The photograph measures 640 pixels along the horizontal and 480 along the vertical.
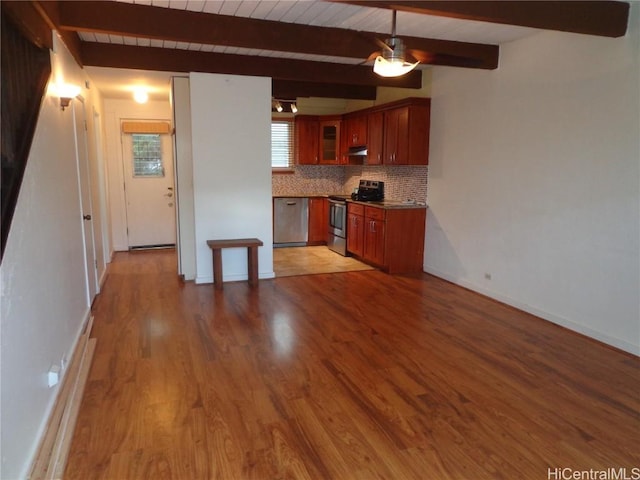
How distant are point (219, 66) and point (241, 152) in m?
0.96

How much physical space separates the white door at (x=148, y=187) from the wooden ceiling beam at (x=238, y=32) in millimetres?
4036

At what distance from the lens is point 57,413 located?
95.2 inches

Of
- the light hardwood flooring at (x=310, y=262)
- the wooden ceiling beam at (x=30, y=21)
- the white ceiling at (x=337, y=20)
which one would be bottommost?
the light hardwood flooring at (x=310, y=262)

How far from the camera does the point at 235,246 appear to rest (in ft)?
16.5

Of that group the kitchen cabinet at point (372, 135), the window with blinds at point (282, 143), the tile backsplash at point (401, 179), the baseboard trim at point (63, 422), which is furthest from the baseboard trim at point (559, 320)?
the window with blinds at point (282, 143)

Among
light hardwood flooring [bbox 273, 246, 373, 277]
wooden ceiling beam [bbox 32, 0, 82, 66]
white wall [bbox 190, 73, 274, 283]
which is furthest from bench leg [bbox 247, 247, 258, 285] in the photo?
wooden ceiling beam [bbox 32, 0, 82, 66]

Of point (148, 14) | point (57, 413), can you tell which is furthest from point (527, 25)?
point (57, 413)

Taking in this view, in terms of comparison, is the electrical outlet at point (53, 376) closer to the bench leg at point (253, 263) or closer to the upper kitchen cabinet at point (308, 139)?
the bench leg at point (253, 263)

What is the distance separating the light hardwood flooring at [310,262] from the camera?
601 centimetres

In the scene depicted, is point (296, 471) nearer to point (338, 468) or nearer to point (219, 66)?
point (338, 468)

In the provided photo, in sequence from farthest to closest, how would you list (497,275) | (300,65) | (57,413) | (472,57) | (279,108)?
1. (279,108)
2. (300,65)
3. (497,275)
4. (472,57)
5. (57,413)

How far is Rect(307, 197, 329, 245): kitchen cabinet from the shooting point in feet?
25.1

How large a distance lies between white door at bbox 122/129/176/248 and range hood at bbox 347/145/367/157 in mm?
2967

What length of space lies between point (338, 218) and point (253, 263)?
7.23 feet
